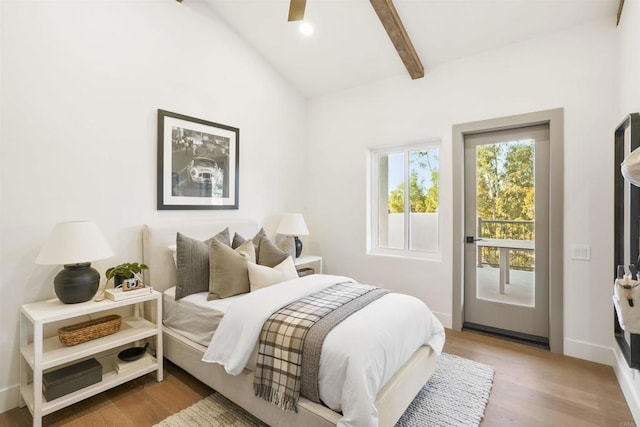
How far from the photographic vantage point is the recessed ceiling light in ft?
10.6

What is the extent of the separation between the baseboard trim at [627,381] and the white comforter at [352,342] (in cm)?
113

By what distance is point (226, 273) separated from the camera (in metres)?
2.46

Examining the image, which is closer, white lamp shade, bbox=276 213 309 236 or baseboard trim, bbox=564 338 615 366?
baseboard trim, bbox=564 338 615 366

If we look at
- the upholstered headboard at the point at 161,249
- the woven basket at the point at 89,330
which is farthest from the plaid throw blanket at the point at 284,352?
the upholstered headboard at the point at 161,249

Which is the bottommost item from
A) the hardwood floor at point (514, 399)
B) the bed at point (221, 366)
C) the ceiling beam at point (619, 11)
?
the hardwood floor at point (514, 399)

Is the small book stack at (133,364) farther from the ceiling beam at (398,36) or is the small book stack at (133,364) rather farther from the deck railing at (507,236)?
the ceiling beam at (398,36)

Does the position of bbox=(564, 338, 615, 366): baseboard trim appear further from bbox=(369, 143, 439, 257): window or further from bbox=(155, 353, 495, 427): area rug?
bbox=(369, 143, 439, 257): window

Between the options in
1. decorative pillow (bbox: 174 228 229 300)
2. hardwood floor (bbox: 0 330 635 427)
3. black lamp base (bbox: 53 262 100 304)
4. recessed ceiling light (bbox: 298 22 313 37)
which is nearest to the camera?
hardwood floor (bbox: 0 330 635 427)

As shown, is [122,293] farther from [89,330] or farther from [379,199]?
[379,199]

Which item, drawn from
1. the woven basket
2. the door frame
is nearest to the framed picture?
the woven basket

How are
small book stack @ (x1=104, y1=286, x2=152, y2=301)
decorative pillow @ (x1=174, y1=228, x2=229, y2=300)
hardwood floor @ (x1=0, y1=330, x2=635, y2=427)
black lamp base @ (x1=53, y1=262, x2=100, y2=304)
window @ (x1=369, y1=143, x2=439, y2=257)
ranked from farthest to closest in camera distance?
window @ (x1=369, y1=143, x2=439, y2=257) → decorative pillow @ (x1=174, y1=228, x2=229, y2=300) → small book stack @ (x1=104, y1=286, x2=152, y2=301) → black lamp base @ (x1=53, y1=262, x2=100, y2=304) → hardwood floor @ (x1=0, y1=330, x2=635, y2=427)

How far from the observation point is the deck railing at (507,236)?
3023 millimetres

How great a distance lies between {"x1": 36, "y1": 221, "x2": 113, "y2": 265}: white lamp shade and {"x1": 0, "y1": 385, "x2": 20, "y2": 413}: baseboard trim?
3.05ft

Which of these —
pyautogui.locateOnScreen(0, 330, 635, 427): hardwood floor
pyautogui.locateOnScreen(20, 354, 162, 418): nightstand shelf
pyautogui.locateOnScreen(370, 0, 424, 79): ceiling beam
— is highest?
pyautogui.locateOnScreen(370, 0, 424, 79): ceiling beam
